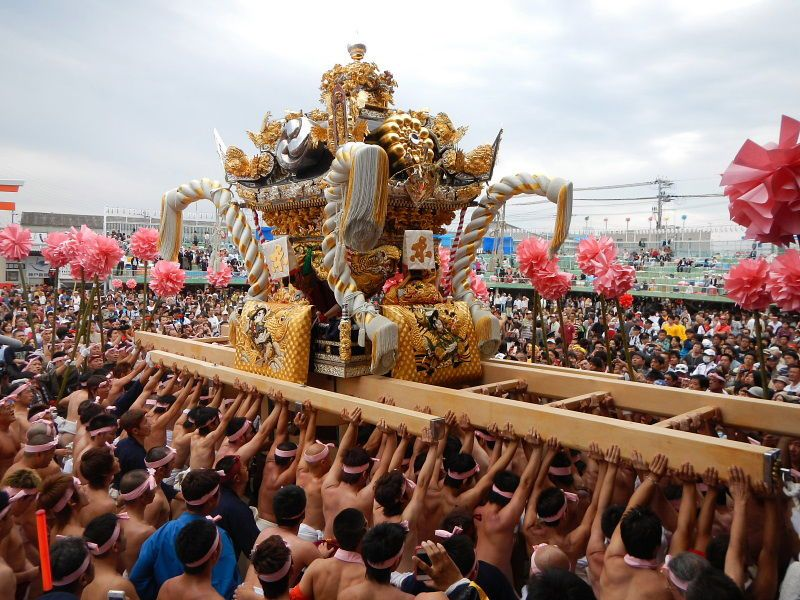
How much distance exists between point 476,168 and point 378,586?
403 centimetres

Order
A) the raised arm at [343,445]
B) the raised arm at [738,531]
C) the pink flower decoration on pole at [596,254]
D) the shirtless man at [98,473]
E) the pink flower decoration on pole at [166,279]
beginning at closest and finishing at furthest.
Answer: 1. the raised arm at [738,531]
2. the shirtless man at [98,473]
3. the raised arm at [343,445]
4. the pink flower decoration on pole at [596,254]
5. the pink flower decoration on pole at [166,279]

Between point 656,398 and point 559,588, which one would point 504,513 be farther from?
point 656,398

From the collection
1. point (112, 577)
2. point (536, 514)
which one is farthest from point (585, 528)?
point (112, 577)

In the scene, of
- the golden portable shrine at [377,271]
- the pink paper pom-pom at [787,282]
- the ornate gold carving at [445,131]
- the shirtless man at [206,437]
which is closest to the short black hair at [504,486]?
the golden portable shrine at [377,271]

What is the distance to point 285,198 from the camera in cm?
566

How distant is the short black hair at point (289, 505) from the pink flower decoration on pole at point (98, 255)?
26.1ft

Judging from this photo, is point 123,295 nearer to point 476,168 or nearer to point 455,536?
point 476,168

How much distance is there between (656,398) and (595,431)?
1.33 metres

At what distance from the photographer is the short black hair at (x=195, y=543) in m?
2.76

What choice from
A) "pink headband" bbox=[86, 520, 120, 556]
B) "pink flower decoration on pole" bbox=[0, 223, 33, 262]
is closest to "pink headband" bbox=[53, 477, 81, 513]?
"pink headband" bbox=[86, 520, 120, 556]

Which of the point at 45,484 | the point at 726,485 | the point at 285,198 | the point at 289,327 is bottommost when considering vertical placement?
the point at 45,484

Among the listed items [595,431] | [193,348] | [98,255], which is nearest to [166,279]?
[98,255]

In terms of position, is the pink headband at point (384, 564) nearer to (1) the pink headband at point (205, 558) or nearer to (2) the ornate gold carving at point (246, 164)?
(1) the pink headband at point (205, 558)

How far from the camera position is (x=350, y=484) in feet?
12.8
